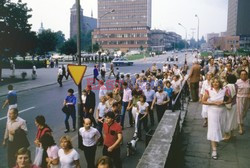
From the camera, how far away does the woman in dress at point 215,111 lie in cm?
588

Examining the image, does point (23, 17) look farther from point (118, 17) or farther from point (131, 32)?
point (118, 17)

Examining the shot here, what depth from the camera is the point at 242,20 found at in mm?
147375

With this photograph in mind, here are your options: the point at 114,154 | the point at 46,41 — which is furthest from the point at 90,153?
the point at 46,41

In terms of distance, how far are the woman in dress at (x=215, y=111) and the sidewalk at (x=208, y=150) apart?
0.89ft

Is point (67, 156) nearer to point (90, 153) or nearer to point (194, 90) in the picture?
point (90, 153)

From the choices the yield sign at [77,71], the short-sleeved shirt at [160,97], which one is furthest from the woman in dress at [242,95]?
the yield sign at [77,71]

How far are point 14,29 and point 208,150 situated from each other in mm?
25420

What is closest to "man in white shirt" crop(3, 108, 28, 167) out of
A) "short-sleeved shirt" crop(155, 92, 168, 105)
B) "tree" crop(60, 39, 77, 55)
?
"short-sleeved shirt" crop(155, 92, 168, 105)

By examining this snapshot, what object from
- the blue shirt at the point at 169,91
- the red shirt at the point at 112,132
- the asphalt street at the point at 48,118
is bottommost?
the asphalt street at the point at 48,118

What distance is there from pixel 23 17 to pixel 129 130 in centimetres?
2246

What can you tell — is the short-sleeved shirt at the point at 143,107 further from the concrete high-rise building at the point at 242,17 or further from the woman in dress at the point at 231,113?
the concrete high-rise building at the point at 242,17

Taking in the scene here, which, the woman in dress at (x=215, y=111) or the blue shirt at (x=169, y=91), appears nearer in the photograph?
the woman in dress at (x=215, y=111)

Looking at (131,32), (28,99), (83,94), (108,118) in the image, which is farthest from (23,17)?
(131,32)

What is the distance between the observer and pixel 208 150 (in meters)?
6.38
